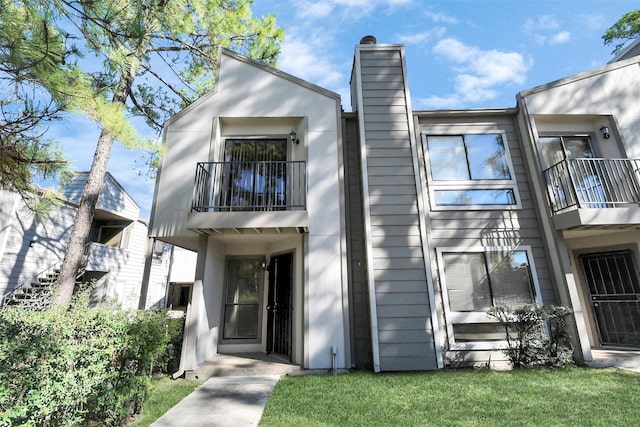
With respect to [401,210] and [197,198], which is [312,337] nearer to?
[401,210]

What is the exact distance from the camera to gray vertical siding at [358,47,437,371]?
5617 mm

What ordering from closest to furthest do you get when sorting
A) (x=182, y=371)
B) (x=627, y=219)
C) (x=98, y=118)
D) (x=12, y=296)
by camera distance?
(x=98, y=118) < (x=182, y=371) < (x=627, y=219) < (x=12, y=296)

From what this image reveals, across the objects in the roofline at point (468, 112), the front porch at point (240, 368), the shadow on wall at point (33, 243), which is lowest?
the front porch at point (240, 368)

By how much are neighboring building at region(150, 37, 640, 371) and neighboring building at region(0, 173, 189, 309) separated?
3020 millimetres

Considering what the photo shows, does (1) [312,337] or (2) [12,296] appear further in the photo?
(2) [12,296]

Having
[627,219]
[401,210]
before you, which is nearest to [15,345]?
[401,210]

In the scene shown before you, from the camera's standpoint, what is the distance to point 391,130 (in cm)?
685

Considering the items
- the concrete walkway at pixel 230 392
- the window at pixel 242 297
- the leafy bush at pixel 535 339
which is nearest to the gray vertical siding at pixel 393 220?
the leafy bush at pixel 535 339

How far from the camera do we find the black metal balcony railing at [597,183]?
21.3 ft

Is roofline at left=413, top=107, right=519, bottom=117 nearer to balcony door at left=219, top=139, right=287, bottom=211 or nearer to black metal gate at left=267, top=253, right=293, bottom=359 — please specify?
balcony door at left=219, top=139, right=287, bottom=211

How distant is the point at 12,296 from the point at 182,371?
8446 mm

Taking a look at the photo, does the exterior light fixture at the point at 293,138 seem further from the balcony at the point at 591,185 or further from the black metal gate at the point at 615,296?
the black metal gate at the point at 615,296

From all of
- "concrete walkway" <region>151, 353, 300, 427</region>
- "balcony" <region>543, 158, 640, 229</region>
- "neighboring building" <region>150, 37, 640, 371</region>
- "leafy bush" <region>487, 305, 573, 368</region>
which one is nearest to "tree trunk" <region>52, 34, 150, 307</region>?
"neighboring building" <region>150, 37, 640, 371</region>

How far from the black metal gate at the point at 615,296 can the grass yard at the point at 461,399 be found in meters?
1.93
